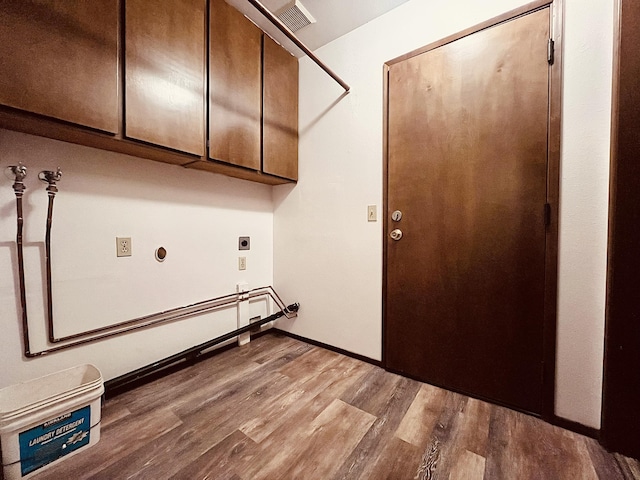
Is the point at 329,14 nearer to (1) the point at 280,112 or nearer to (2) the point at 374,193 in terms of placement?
(1) the point at 280,112

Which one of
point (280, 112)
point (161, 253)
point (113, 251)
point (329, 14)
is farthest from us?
point (280, 112)

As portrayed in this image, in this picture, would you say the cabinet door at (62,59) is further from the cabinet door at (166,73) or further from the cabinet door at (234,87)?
the cabinet door at (234,87)

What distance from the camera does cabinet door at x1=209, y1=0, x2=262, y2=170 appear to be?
61.9 inches

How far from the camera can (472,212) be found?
1.44 m

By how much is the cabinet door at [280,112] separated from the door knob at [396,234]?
39.3 inches

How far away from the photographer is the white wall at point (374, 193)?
3.82 ft

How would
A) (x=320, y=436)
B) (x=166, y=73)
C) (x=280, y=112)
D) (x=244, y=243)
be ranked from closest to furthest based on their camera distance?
1. (x=320, y=436)
2. (x=166, y=73)
3. (x=280, y=112)
4. (x=244, y=243)

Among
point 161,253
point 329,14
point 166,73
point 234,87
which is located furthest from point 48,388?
point 329,14

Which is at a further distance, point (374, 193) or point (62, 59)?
point (374, 193)

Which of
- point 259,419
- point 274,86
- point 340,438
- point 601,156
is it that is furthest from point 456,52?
point 259,419

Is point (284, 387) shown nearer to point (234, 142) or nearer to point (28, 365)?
point (28, 365)

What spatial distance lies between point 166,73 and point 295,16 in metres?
1.05

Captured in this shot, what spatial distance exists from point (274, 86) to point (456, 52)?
127 centimetres

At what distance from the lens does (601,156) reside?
1145 mm
